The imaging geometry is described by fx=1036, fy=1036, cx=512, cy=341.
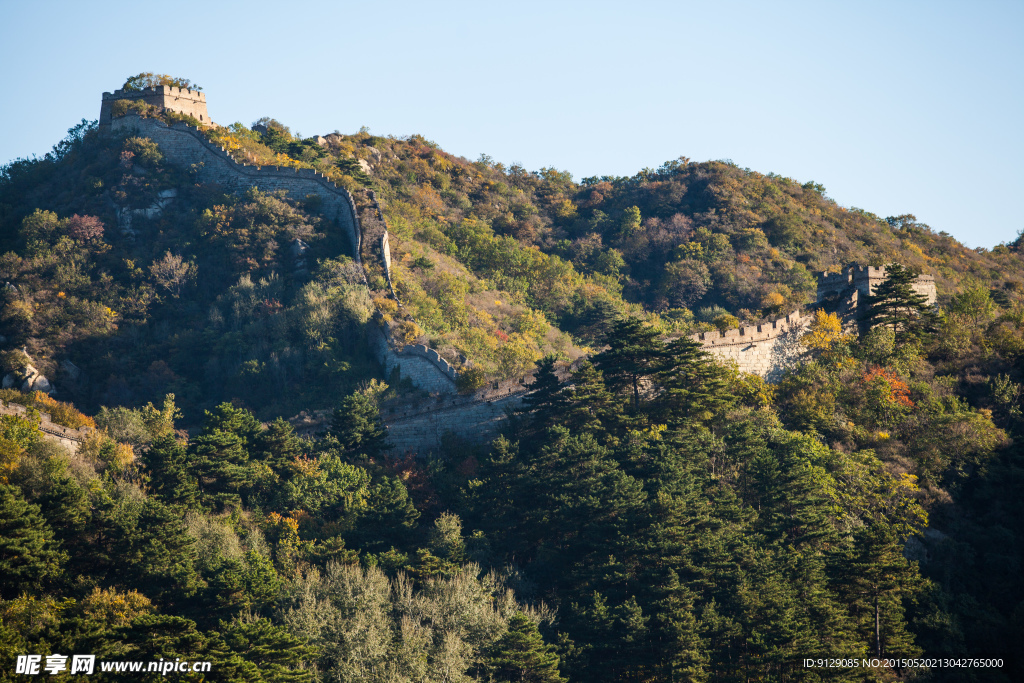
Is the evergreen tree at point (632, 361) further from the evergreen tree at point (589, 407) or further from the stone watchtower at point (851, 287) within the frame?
the stone watchtower at point (851, 287)

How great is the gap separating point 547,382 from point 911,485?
487 inches

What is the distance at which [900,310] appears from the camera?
4106 cm

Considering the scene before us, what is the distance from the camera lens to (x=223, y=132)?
2127 inches

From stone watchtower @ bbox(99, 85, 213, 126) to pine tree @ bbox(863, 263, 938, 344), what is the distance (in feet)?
115

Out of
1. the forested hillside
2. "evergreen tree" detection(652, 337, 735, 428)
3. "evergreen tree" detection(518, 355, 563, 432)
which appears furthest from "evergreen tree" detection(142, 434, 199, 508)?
"evergreen tree" detection(652, 337, 735, 428)

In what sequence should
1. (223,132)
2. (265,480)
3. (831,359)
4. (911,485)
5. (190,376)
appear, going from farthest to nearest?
1. (223,132)
2. (190,376)
3. (831,359)
4. (911,485)
5. (265,480)

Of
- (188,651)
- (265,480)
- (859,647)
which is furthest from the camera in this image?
(265,480)

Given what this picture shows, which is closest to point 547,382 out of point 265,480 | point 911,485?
point 265,480

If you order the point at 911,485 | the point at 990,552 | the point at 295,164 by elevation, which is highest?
the point at 295,164

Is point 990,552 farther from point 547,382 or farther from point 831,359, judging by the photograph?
point 547,382

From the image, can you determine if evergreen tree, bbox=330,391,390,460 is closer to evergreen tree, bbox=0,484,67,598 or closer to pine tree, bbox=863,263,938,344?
evergreen tree, bbox=0,484,67,598

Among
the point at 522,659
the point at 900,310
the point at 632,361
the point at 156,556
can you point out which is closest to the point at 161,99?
the point at 632,361

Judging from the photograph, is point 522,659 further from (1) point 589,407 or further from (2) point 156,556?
(1) point 589,407

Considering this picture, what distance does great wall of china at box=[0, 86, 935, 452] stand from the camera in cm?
3459
